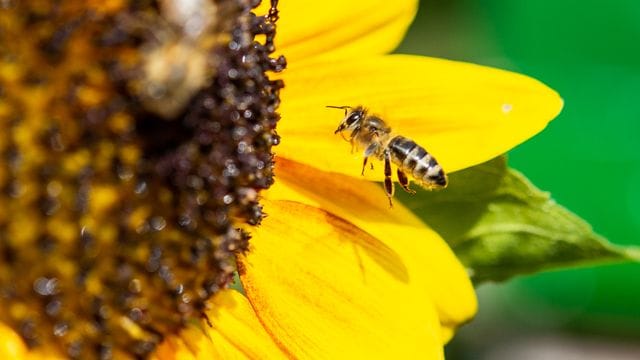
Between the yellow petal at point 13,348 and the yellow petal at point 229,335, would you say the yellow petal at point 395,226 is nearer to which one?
the yellow petal at point 229,335

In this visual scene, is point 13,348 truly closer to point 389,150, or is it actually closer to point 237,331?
point 237,331

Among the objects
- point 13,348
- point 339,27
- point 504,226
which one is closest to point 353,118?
point 339,27

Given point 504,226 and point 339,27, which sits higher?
point 339,27

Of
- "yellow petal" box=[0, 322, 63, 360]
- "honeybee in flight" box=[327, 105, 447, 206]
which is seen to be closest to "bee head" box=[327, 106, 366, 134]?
"honeybee in flight" box=[327, 105, 447, 206]

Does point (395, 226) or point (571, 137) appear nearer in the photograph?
point (395, 226)

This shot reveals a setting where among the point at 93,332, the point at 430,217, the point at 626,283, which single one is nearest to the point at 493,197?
the point at 430,217

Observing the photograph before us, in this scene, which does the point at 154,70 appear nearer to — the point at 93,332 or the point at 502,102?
the point at 93,332

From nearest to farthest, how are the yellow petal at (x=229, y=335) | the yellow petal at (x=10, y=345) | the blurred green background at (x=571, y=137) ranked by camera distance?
the yellow petal at (x=10, y=345) < the yellow petal at (x=229, y=335) < the blurred green background at (x=571, y=137)

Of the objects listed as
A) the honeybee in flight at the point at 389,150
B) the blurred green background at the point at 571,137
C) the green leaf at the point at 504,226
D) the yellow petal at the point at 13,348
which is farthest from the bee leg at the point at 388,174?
the blurred green background at the point at 571,137
